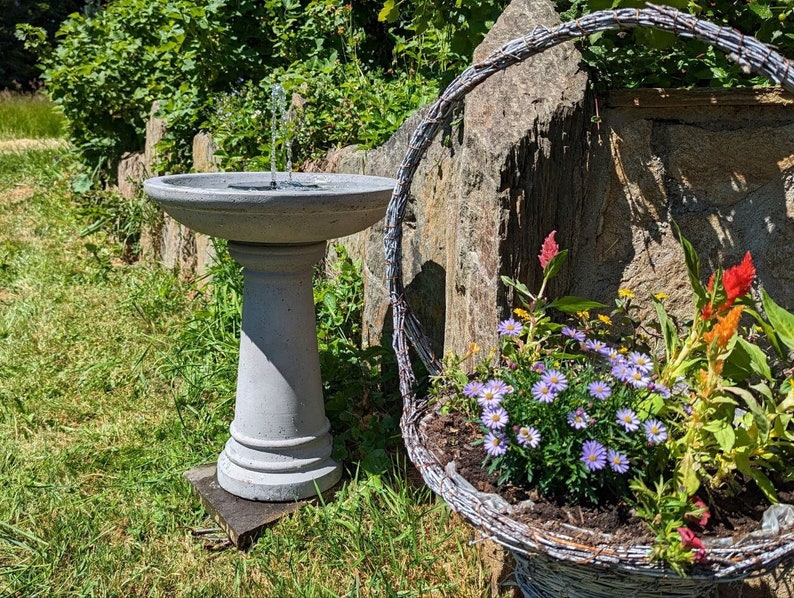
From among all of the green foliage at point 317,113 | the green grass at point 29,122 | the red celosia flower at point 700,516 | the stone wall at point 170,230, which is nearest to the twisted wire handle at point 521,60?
the red celosia flower at point 700,516

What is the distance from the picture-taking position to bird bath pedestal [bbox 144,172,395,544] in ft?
7.60

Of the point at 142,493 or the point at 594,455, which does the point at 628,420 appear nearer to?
the point at 594,455

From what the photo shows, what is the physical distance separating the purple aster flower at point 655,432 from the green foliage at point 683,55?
109cm

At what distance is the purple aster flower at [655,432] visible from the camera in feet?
5.21

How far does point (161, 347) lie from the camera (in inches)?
150

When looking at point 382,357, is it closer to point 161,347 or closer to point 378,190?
point 378,190

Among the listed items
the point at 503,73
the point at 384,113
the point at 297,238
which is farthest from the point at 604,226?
the point at 384,113

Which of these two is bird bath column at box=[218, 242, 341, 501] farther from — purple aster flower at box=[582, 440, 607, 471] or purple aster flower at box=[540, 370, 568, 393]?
purple aster flower at box=[582, 440, 607, 471]

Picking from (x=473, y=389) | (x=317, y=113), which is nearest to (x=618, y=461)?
(x=473, y=389)

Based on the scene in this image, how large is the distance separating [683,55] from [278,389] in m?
1.64

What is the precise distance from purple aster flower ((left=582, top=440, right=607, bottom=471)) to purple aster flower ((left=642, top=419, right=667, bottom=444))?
0.10m

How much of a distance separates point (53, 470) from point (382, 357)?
4.22 ft

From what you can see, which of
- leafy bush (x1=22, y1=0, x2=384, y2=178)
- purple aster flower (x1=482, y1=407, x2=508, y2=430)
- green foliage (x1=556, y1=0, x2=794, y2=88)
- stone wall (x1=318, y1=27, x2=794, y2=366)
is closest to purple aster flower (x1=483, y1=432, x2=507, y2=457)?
purple aster flower (x1=482, y1=407, x2=508, y2=430)

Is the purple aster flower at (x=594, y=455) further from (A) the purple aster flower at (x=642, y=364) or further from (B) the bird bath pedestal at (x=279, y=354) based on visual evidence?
(B) the bird bath pedestal at (x=279, y=354)
